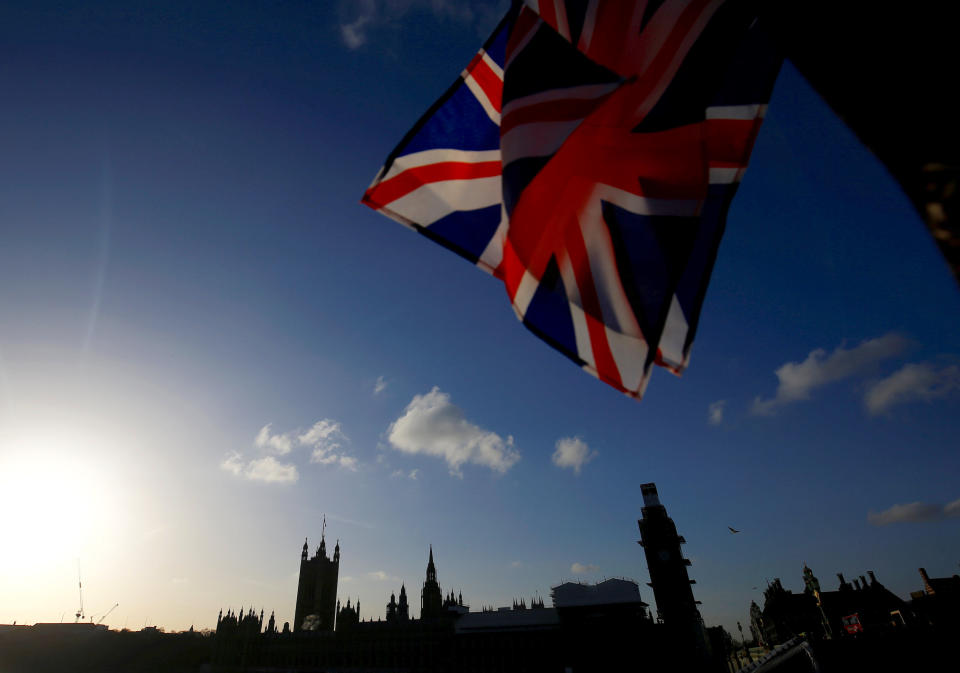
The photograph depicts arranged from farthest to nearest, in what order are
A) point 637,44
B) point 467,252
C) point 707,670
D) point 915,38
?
point 707,670, point 467,252, point 637,44, point 915,38

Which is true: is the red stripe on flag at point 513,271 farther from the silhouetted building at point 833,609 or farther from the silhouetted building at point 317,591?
the silhouetted building at point 317,591

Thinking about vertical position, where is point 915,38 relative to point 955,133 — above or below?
above

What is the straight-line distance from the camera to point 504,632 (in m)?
59.9

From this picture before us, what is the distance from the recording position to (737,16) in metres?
4.06

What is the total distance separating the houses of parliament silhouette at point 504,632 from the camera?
5216cm

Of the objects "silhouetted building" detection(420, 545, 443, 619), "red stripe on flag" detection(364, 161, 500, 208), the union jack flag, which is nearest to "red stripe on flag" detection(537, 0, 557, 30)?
the union jack flag

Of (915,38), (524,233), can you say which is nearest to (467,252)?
(524,233)

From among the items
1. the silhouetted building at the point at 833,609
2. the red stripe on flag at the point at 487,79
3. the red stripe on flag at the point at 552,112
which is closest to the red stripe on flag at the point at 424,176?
the red stripe on flag at the point at 487,79

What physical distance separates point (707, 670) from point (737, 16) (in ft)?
193

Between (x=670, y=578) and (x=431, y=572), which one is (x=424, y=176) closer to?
(x=670, y=578)

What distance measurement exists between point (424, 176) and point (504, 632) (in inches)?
2656

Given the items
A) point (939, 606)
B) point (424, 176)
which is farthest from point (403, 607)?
point (424, 176)

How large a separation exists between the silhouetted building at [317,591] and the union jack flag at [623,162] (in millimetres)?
95396

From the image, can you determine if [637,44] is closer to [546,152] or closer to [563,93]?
[563,93]
